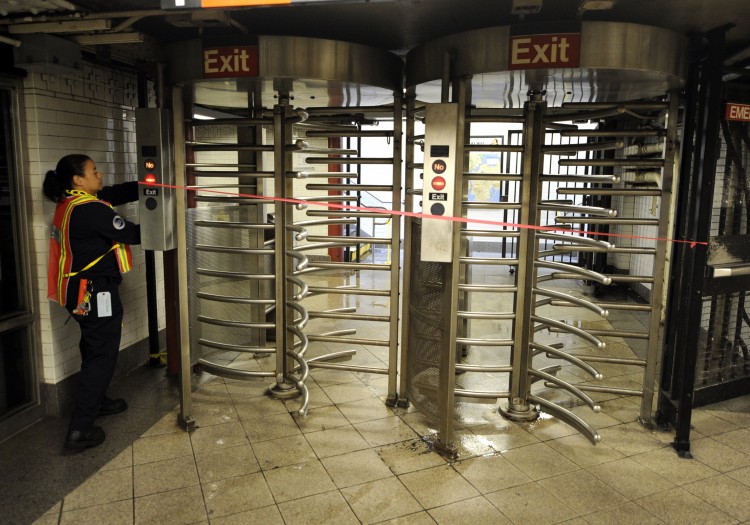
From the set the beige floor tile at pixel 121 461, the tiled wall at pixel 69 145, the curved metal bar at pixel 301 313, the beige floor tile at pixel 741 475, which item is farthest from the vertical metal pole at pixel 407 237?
the tiled wall at pixel 69 145

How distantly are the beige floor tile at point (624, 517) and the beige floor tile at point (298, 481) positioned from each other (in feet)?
4.45

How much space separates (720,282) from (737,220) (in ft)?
2.43

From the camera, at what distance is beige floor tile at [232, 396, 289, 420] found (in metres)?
3.96

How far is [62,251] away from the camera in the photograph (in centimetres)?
348

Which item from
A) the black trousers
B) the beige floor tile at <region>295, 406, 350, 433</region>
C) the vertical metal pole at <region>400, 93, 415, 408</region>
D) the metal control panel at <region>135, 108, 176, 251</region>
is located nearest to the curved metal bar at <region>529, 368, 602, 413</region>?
the vertical metal pole at <region>400, 93, 415, 408</region>

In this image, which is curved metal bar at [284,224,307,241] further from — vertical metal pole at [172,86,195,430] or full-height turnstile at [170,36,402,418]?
vertical metal pole at [172,86,195,430]

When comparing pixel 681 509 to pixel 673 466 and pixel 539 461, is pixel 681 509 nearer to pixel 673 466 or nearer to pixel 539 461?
pixel 673 466

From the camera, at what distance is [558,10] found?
131 inches

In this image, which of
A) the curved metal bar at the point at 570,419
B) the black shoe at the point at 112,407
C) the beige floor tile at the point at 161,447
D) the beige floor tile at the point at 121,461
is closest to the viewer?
the beige floor tile at the point at 121,461

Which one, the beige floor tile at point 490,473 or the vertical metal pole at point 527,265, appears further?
the vertical metal pole at point 527,265

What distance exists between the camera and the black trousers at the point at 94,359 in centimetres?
347

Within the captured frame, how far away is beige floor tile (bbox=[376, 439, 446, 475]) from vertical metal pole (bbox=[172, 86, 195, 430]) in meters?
1.31

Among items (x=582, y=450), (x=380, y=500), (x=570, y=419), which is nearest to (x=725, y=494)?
(x=582, y=450)

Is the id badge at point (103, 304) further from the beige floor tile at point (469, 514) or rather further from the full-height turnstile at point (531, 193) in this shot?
the beige floor tile at point (469, 514)
